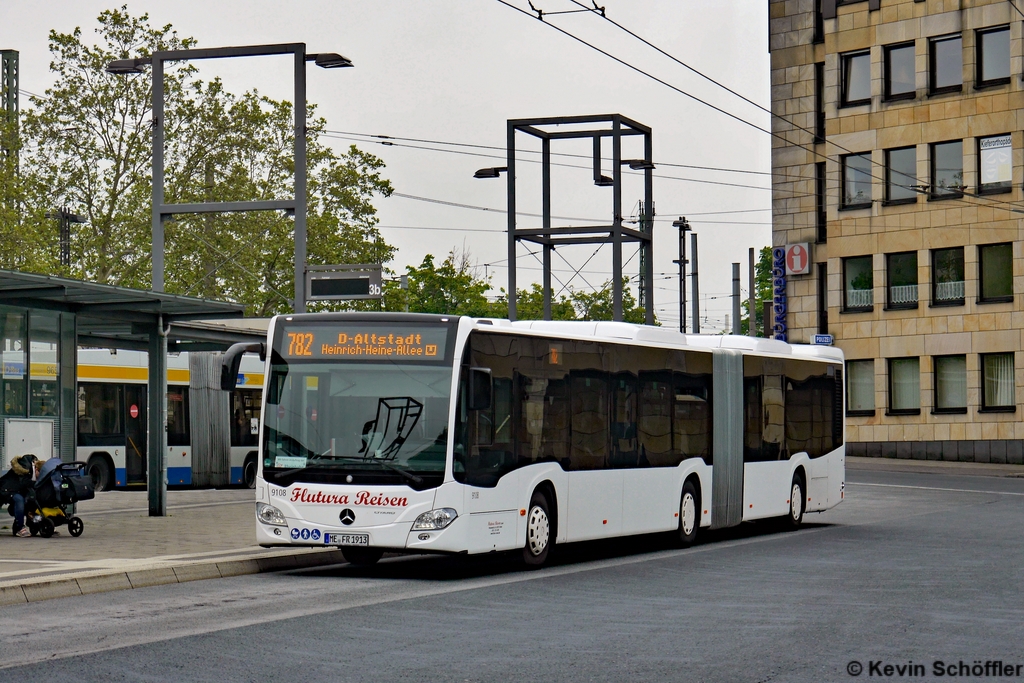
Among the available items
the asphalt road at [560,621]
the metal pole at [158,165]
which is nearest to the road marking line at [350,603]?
the asphalt road at [560,621]

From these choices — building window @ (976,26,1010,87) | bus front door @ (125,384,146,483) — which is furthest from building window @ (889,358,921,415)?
bus front door @ (125,384,146,483)

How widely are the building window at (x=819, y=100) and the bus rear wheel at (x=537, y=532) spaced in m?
38.3

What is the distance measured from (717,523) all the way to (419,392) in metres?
7.14

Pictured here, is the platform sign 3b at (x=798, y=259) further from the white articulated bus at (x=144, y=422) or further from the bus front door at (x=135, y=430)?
the bus front door at (x=135, y=430)

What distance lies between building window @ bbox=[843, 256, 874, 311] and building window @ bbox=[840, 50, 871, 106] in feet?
17.7

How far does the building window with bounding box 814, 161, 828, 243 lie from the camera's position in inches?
2066

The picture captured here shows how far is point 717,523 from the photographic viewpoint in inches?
822

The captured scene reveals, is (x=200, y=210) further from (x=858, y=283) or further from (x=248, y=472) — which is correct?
(x=858, y=283)

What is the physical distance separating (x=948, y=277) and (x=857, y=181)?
4748 mm

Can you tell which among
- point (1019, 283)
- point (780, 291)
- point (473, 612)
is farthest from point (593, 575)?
point (780, 291)

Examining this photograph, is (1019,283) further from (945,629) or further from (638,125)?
(945,629)

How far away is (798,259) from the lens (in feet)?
173

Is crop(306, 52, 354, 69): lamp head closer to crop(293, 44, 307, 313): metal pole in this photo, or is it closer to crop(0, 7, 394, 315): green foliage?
crop(293, 44, 307, 313): metal pole

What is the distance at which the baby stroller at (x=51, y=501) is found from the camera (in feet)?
63.3
